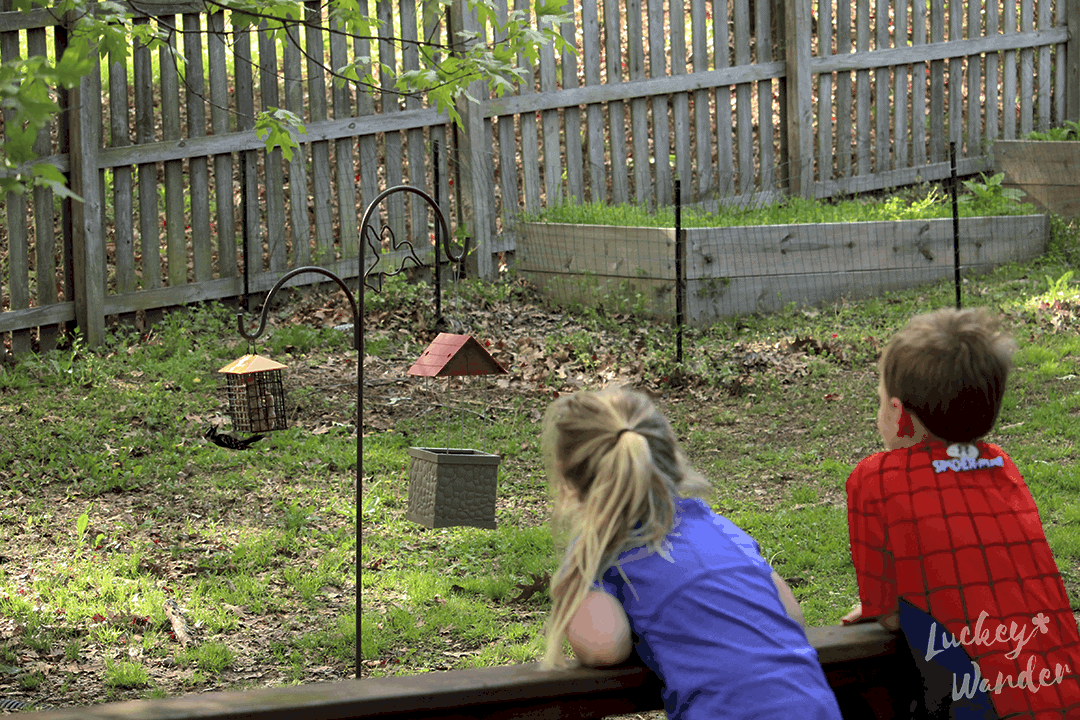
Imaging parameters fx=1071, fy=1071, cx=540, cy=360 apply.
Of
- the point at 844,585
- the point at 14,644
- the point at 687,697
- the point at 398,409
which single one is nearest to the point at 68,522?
the point at 14,644

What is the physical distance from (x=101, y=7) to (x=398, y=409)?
2995mm

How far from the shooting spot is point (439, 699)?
173cm

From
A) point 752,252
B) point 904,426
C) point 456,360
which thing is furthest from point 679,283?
point 904,426

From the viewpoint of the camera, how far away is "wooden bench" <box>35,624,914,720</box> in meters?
1.66

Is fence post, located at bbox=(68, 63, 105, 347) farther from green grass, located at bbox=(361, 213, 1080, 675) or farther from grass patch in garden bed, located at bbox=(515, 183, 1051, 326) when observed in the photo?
grass patch in garden bed, located at bbox=(515, 183, 1051, 326)

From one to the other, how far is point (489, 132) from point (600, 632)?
23.2 feet

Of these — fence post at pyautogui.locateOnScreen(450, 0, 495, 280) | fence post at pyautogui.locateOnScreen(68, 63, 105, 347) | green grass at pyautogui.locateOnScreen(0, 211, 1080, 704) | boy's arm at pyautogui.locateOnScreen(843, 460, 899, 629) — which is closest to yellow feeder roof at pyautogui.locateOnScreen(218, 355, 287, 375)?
green grass at pyautogui.locateOnScreen(0, 211, 1080, 704)

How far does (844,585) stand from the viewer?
158 inches

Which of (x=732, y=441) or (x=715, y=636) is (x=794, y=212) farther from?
(x=715, y=636)

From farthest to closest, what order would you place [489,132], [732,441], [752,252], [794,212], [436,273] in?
1. [794,212]
2. [489,132]
3. [752,252]
4. [436,273]
5. [732,441]

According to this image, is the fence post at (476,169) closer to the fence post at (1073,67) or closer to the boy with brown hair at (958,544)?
the fence post at (1073,67)

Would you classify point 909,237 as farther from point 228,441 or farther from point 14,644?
point 14,644

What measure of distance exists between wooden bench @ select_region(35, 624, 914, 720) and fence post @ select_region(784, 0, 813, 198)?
816 cm

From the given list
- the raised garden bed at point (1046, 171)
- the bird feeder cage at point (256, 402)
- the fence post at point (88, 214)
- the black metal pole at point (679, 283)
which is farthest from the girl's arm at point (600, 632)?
the raised garden bed at point (1046, 171)
